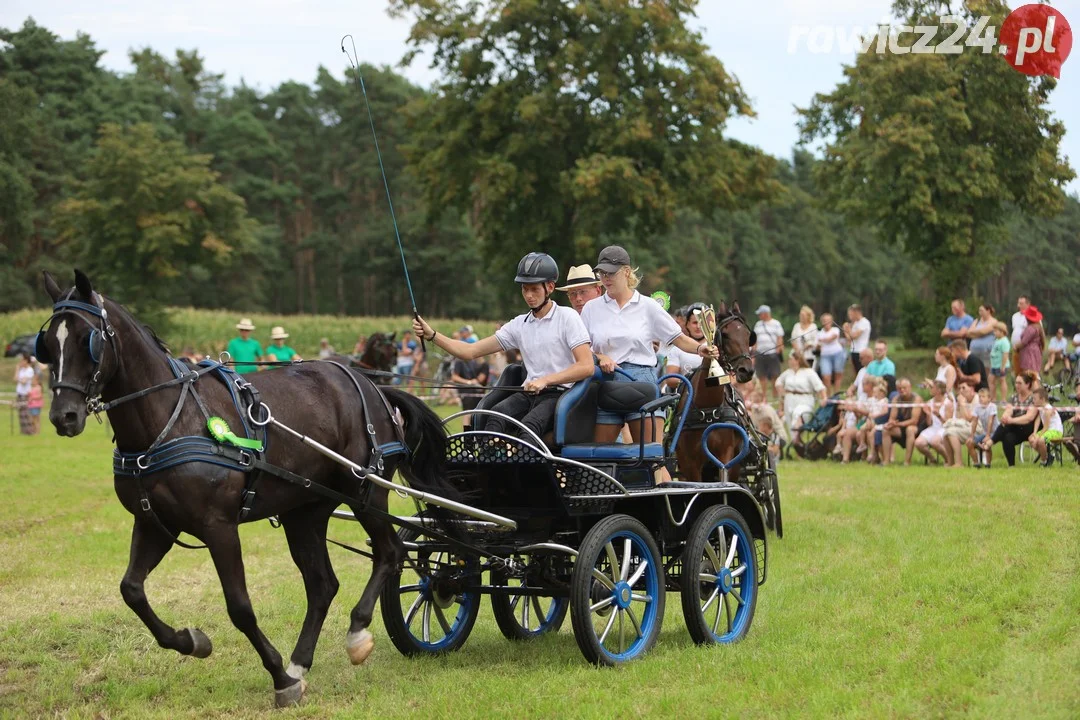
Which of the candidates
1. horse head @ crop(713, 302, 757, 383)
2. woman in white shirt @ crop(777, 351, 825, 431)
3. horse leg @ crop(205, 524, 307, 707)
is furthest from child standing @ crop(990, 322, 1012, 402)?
horse leg @ crop(205, 524, 307, 707)

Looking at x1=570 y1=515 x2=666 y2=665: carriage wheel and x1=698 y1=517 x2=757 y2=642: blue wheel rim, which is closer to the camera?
x1=570 y1=515 x2=666 y2=665: carriage wheel

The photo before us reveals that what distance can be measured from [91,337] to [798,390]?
14.4 meters

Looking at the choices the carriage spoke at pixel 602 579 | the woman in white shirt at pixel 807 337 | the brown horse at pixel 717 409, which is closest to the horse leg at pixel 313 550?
the carriage spoke at pixel 602 579

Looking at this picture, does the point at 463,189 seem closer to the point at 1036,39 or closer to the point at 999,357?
the point at 1036,39

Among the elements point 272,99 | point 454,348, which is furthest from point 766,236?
point 454,348

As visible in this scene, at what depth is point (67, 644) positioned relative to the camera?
786 cm

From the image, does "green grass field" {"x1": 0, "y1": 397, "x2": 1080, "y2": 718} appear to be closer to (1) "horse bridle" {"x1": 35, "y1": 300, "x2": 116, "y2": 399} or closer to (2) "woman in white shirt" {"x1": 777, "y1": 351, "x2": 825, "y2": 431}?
(1) "horse bridle" {"x1": 35, "y1": 300, "x2": 116, "y2": 399}

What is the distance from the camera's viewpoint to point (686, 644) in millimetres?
7625

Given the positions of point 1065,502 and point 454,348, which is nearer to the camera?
point 454,348

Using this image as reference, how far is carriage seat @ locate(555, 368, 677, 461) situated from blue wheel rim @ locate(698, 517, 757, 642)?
740 millimetres

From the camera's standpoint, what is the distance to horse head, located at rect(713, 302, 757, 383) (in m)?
11.2

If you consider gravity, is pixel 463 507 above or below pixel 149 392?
below

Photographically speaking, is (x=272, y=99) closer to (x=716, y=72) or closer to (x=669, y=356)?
(x=716, y=72)

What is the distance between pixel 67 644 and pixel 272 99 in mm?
73630
